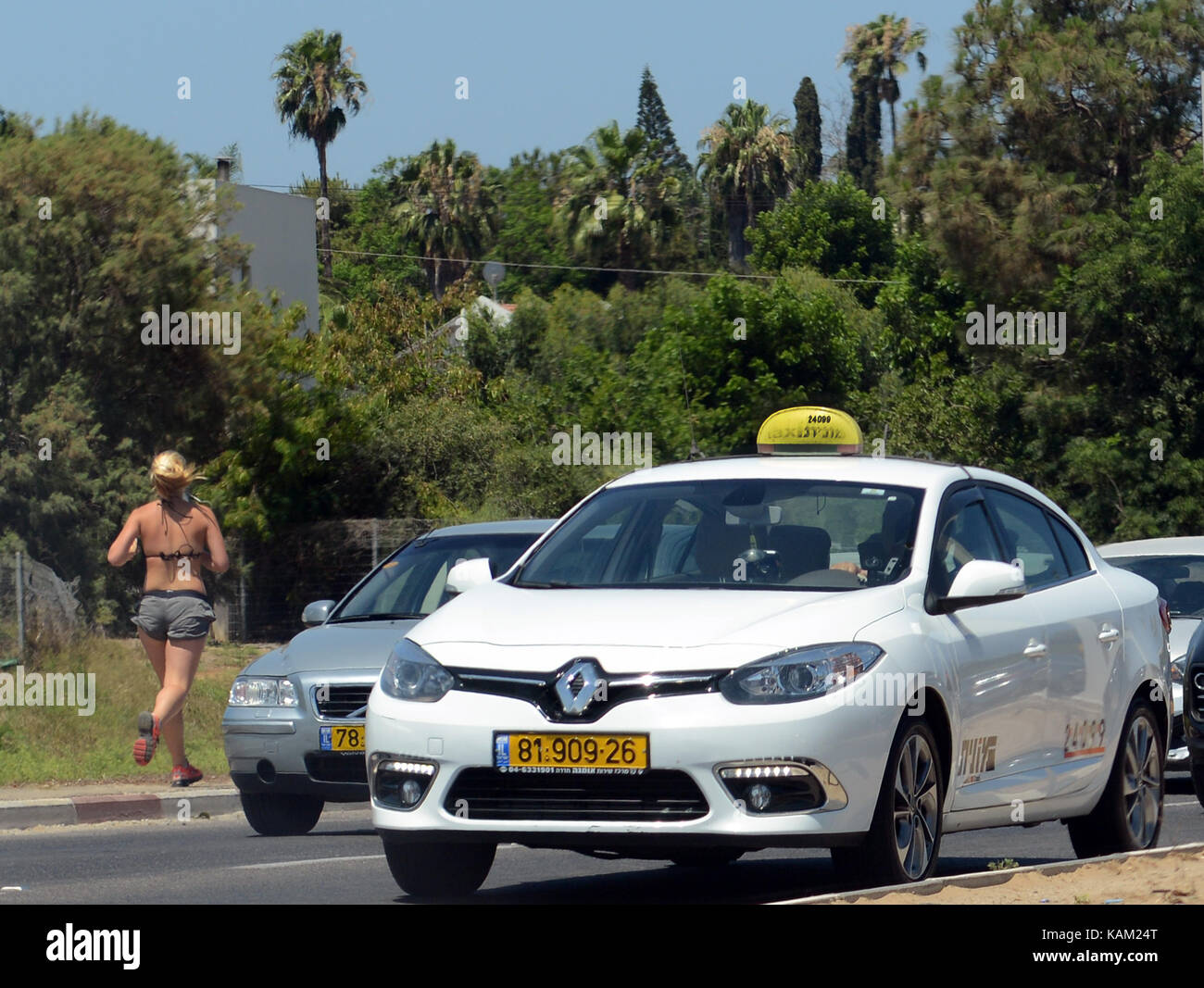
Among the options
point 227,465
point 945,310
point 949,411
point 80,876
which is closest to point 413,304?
point 945,310

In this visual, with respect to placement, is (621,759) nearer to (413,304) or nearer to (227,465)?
(227,465)

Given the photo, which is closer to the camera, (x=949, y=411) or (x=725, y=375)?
(x=949, y=411)

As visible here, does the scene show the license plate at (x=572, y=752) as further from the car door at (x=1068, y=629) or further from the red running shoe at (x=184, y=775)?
the red running shoe at (x=184, y=775)

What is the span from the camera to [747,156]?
76.9m

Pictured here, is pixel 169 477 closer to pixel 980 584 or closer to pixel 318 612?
pixel 318 612

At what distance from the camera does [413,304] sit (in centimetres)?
5853

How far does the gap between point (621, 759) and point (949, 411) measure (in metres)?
36.2

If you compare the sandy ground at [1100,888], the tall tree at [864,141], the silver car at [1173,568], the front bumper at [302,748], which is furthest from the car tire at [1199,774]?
the tall tree at [864,141]

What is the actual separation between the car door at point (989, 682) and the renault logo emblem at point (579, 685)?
4.63 ft

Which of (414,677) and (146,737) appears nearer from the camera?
(414,677)

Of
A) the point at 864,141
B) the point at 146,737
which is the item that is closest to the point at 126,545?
the point at 146,737

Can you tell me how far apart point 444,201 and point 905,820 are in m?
65.9
